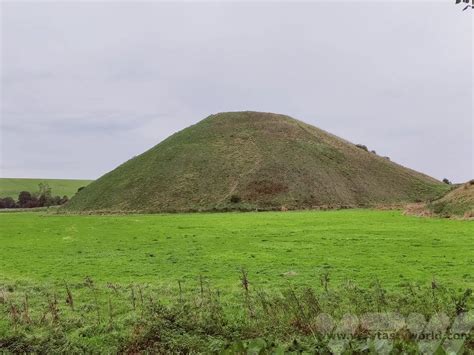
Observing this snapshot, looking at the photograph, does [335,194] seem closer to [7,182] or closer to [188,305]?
[188,305]

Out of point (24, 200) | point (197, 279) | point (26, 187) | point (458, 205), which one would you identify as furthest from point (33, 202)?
point (197, 279)

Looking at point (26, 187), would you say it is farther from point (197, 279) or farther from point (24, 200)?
point (197, 279)

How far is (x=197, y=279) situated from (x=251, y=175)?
69.2m

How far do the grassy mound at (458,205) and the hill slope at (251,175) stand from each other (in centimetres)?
2799

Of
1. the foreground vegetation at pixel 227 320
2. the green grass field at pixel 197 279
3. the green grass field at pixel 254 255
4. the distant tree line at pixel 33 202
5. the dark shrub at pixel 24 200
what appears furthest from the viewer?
the dark shrub at pixel 24 200

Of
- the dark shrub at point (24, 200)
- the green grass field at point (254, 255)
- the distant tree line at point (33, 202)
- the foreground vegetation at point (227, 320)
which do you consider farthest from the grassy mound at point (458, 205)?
the dark shrub at point (24, 200)

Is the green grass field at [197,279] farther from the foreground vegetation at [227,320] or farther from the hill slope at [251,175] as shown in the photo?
the hill slope at [251,175]

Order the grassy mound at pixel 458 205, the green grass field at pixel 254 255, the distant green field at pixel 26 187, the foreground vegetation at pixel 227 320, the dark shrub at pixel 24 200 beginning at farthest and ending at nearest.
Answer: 1. the distant green field at pixel 26 187
2. the dark shrub at pixel 24 200
3. the grassy mound at pixel 458 205
4. the green grass field at pixel 254 255
5. the foreground vegetation at pixel 227 320

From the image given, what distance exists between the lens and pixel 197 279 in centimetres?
1712

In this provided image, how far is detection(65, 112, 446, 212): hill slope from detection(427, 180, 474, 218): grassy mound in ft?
91.8

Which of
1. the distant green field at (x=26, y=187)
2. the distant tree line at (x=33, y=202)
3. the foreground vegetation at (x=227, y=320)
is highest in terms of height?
the distant green field at (x=26, y=187)

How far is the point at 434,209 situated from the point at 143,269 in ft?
122

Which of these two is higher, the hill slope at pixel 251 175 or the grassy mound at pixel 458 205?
the hill slope at pixel 251 175

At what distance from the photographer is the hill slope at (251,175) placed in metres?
79.2
